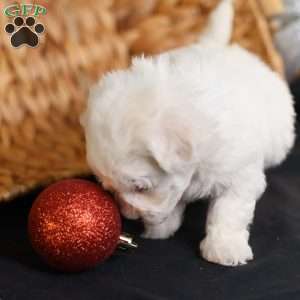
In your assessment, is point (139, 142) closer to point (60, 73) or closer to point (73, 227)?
point (73, 227)

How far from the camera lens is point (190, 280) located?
1.39m

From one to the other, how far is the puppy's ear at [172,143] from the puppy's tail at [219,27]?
734 mm

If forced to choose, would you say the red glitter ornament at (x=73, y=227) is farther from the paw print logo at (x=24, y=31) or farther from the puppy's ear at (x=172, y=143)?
the paw print logo at (x=24, y=31)

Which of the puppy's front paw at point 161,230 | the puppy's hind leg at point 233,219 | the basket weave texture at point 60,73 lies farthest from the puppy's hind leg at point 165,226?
the basket weave texture at point 60,73

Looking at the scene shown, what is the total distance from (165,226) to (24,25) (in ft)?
2.32

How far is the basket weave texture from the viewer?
166 centimetres

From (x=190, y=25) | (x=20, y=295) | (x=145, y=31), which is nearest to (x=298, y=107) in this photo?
(x=190, y=25)

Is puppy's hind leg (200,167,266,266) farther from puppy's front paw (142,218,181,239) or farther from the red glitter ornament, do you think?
the red glitter ornament

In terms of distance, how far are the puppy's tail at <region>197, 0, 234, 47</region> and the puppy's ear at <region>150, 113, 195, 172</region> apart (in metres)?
0.73

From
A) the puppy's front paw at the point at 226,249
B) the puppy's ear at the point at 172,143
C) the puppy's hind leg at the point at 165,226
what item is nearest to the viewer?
the puppy's ear at the point at 172,143

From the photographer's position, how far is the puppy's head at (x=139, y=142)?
1.32 meters

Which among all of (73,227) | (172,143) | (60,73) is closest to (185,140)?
(172,143)

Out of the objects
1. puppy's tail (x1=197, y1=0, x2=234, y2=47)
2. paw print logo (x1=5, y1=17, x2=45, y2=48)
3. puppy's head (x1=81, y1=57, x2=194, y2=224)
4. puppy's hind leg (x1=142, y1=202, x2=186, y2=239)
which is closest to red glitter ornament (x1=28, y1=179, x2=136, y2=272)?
puppy's head (x1=81, y1=57, x2=194, y2=224)

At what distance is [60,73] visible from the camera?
1.72m
